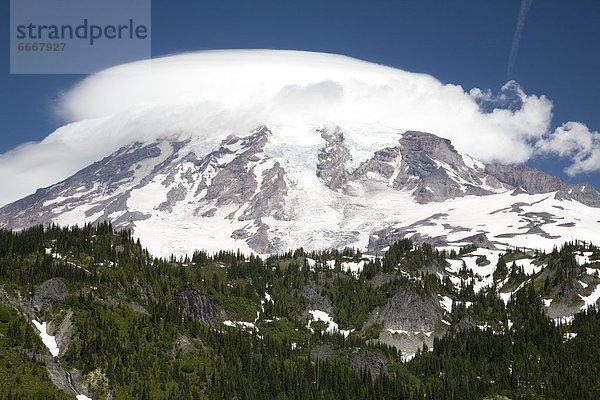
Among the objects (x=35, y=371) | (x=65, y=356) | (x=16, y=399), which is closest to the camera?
(x=16, y=399)

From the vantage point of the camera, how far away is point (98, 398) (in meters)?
191

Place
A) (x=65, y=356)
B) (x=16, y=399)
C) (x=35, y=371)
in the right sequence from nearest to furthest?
(x=16, y=399) < (x=35, y=371) < (x=65, y=356)

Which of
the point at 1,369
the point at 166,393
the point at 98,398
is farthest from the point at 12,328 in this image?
the point at 166,393

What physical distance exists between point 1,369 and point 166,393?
42340 mm

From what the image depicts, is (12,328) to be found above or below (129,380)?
above

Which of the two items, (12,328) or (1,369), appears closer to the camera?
(1,369)

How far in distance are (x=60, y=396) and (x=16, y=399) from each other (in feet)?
36.4

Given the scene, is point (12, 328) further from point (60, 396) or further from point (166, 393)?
point (166, 393)

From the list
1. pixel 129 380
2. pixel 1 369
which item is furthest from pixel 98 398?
pixel 1 369

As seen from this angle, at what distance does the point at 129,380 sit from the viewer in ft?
656

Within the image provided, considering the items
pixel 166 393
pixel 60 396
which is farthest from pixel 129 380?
A: pixel 60 396

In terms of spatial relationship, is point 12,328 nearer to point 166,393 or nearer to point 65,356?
point 65,356

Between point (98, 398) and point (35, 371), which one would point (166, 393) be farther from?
point (35, 371)

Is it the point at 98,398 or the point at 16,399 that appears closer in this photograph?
the point at 16,399
